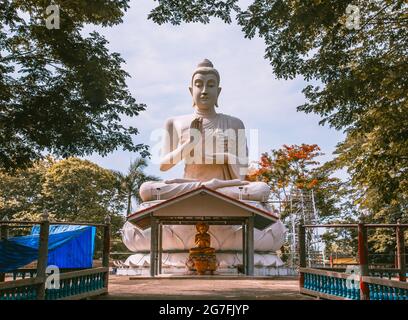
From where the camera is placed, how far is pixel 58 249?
10.2 metres

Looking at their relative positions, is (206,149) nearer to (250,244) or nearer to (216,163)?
(216,163)

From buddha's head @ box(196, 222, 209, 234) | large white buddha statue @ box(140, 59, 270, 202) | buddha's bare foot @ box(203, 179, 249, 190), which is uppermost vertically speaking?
large white buddha statue @ box(140, 59, 270, 202)

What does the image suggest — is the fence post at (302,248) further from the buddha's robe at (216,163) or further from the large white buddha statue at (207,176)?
the buddha's robe at (216,163)

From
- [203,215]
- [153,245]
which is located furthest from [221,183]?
[153,245]

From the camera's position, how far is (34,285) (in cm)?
600

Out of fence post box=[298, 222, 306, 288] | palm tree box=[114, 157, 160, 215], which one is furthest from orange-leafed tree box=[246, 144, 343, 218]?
fence post box=[298, 222, 306, 288]

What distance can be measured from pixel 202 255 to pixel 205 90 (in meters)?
5.87

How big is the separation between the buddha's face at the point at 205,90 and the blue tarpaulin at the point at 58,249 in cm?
627

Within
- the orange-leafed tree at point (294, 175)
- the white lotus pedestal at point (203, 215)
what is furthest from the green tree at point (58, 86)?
the orange-leafed tree at point (294, 175)

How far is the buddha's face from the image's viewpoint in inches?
653

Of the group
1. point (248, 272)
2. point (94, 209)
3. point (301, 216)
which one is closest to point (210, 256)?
point (248, 272)

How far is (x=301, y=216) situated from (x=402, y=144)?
58.3 ft

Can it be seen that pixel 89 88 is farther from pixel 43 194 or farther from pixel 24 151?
pixel 43 194

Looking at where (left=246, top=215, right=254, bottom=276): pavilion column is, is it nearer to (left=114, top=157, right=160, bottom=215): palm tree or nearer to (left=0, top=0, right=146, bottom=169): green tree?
(left=0, top=0, right=146, bottom=169): green tree
